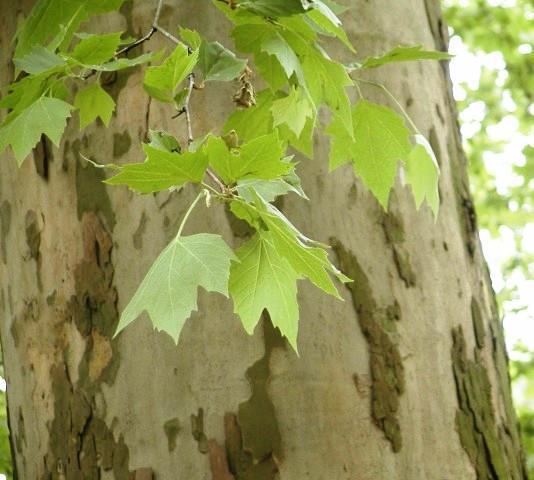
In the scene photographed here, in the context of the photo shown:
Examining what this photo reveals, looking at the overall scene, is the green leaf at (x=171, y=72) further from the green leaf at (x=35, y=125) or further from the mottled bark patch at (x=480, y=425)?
the mottled bark patch at (x=480, y=425)

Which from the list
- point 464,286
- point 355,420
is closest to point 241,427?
point 355,420

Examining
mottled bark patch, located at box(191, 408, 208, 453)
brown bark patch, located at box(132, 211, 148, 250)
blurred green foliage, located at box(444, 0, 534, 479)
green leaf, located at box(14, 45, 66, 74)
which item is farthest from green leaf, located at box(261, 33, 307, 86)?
blurred green foliage, located at box(444, 0, 534, 479)

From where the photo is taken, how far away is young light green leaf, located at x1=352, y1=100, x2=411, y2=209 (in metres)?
1.41

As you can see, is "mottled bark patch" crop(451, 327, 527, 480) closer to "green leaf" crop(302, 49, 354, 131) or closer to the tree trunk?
the tree trunk

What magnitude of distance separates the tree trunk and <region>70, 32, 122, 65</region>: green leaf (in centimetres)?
40

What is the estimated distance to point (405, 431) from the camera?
152 cm

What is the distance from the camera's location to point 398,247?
1672mm

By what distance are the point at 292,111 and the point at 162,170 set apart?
403mm

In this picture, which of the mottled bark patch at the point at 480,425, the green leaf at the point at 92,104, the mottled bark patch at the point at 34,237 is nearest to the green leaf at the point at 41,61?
the green leaf at the point at 92,104

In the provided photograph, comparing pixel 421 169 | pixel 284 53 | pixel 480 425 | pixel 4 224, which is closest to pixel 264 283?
pixel 284 53

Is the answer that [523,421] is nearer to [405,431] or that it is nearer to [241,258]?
[405,431]

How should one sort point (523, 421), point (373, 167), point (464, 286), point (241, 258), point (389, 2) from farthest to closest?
point (523, 421)
point (389, 2)
point (464, 286)
point (373, 167)
point (241, 258)

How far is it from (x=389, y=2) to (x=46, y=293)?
3.41 ft

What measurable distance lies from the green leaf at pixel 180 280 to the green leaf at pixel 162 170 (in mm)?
82
